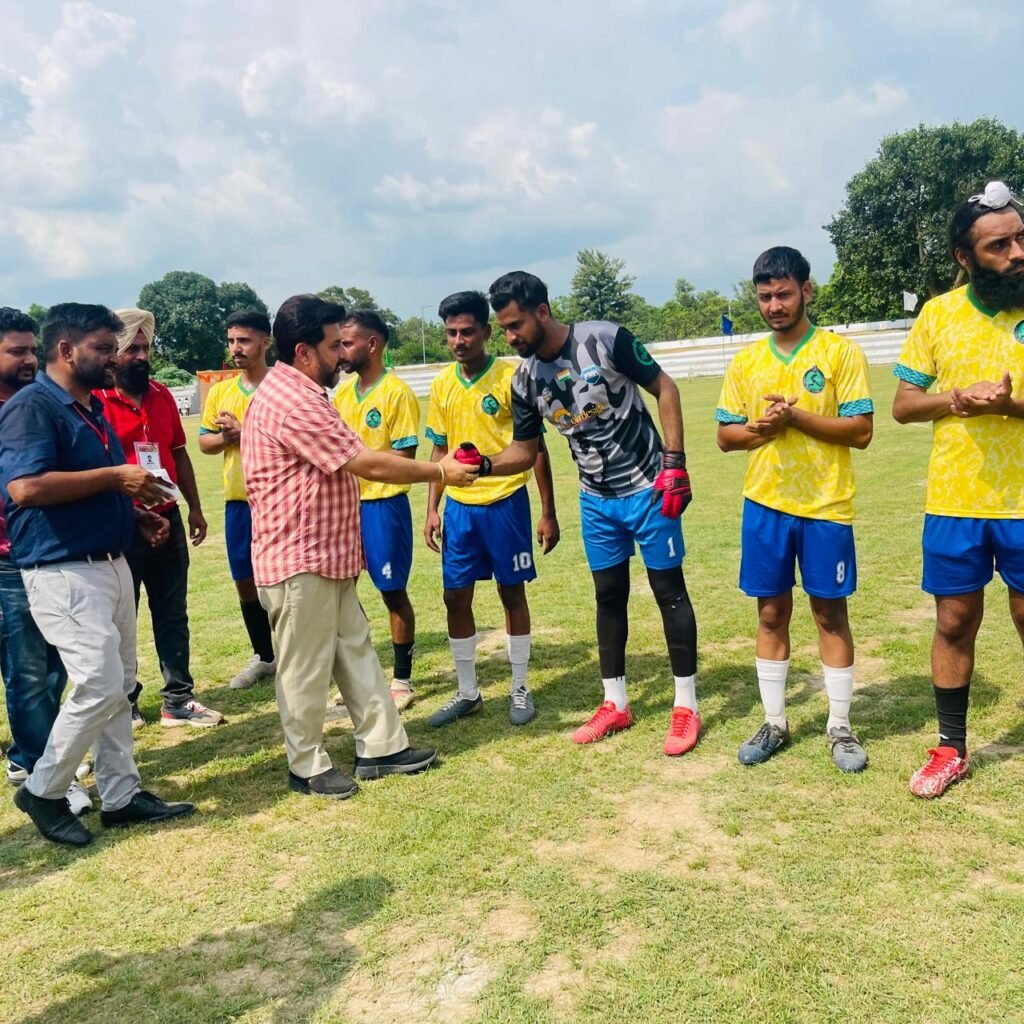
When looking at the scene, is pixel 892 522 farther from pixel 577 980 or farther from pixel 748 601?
pixel 577 980

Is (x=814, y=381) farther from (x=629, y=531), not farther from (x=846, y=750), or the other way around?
(x=846, y=750)

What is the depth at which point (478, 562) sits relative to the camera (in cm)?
540

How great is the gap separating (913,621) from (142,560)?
17.0 feet

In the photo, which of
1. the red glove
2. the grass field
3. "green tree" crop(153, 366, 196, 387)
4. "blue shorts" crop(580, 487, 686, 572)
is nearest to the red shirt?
the grass field

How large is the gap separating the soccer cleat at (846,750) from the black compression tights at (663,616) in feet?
2.51

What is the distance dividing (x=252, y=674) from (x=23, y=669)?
211 centimetres

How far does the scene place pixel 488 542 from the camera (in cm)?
532

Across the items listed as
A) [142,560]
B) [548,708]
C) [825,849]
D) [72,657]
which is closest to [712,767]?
[825,849]

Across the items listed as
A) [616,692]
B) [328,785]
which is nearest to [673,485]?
[616,692]

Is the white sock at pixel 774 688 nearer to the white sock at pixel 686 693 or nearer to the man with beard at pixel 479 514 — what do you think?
the white sock at pixel 686 693

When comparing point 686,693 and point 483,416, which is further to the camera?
point 483,416

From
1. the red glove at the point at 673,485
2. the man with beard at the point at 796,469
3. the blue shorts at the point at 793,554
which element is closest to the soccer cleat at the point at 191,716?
the red glove at the point at 673,485

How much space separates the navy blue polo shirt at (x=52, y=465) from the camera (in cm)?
379

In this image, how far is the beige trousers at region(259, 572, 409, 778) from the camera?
14.1 feet
